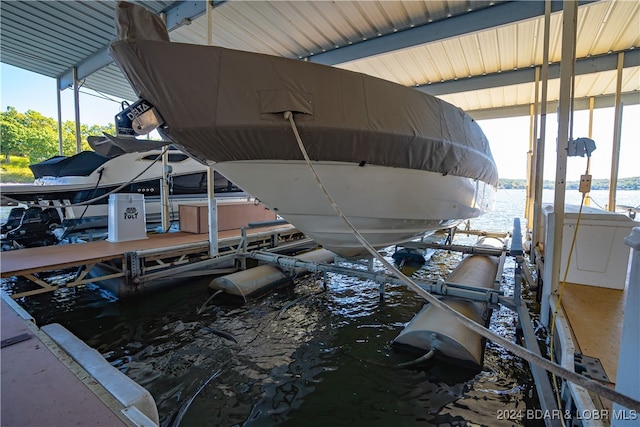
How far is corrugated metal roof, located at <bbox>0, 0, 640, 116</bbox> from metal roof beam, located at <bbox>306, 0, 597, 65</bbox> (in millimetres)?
12

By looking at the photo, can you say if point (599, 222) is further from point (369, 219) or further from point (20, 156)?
point (20, 156)

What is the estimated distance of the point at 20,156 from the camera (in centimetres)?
1476

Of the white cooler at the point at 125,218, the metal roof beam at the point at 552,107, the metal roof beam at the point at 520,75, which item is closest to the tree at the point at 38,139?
the white cooler at the point at 125,218

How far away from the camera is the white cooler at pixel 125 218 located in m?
3.90

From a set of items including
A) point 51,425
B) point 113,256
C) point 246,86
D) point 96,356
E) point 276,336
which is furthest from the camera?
point 113,256

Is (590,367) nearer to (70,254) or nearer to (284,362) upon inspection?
(284,362)

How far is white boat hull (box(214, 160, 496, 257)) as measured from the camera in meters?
2.10

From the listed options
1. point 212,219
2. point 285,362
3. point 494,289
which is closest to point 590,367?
point 494,289

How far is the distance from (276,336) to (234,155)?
1566mm

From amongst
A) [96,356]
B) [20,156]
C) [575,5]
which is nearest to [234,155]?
[96,356]

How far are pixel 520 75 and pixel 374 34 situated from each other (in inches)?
129

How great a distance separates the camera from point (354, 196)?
7.23 feet

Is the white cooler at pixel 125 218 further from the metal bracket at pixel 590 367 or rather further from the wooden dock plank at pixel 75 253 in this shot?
the metal bracket at pixel 590 367

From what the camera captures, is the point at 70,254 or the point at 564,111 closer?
the point at 564,111
